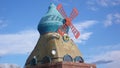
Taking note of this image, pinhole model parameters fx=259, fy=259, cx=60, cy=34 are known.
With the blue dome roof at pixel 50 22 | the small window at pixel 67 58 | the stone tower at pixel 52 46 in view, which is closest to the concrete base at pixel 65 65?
the stone tower at pixel 52 46

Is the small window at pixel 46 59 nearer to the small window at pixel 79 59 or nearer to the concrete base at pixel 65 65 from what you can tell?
the concrete base at pixel 65 65

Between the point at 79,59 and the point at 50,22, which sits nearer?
the point at 79,59

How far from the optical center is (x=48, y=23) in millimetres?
52781

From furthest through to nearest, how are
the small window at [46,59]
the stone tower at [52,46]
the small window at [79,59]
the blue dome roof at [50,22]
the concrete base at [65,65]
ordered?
1. the blue dome roof at [50,22]
2. the small window at [79,59]
3. the stone tower at [52,46]
4. the small window at [46,59]
5. the concrete base at [65,65]

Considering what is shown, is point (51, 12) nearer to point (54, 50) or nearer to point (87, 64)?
point (54, 50)

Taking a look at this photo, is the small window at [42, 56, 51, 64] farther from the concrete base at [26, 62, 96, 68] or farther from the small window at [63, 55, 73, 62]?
the small window at [63, 55, 73, 62]

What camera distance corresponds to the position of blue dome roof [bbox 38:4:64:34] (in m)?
52.8

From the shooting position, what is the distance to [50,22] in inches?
2083

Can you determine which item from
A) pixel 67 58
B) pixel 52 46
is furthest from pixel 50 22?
pixel 67 58

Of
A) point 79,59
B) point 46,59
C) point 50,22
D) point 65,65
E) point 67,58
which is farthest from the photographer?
point 50,22

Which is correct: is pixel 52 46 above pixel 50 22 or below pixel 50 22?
below

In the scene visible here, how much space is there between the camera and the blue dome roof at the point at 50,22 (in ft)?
173

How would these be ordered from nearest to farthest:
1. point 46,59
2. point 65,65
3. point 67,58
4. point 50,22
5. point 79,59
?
1. point 65,65
2. point 46,59
3. point 67,58
4. point 79,59
5. point 50,22

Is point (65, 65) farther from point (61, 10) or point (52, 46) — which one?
point (61, 10)
